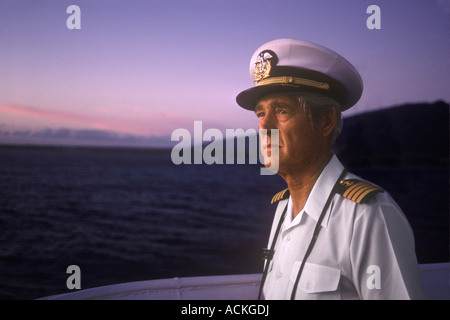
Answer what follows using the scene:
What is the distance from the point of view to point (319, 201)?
1572mm

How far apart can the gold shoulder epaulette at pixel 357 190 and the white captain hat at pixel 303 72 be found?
0.46 metres

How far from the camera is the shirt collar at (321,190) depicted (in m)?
1.57

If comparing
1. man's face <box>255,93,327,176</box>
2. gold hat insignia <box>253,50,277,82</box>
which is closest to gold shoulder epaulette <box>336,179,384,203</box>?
man's face <box>255,93,327,176</box>

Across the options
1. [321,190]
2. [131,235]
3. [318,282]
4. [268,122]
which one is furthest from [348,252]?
[131,235]

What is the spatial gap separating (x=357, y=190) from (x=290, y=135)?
1.28 ft

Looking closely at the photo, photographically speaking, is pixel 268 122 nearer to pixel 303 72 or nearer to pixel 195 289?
pixel 303 72

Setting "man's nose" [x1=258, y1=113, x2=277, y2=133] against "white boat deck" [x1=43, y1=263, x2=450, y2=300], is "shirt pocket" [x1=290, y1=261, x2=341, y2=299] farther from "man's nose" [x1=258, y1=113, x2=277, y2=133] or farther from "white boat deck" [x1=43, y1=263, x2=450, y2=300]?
"white boat deck" [x1=43, y1=263, x2=450, y2=300]

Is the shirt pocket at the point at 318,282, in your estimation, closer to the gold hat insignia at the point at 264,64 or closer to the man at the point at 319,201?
the man at the point at 319,201

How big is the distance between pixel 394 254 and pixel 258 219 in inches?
1309

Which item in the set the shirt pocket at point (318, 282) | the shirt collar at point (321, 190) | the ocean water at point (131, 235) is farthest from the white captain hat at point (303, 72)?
the ocean water at point (131, 235)

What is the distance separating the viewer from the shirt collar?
1566mm
